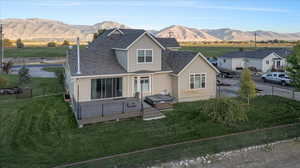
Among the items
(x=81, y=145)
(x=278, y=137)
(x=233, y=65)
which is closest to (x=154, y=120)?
(x=81, y=145)

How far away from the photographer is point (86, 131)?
46.2 ft

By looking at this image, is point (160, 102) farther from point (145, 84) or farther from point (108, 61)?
point (108, 61)

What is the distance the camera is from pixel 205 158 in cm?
Result: 1058

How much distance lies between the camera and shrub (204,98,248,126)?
1569cm

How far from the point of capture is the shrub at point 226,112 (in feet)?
51.5

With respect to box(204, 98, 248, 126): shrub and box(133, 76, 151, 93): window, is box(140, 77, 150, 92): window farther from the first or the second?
box(204, 98, 248, 126): shrub

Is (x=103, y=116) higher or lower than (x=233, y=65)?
lower

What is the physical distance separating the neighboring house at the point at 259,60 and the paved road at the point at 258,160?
34429 mm

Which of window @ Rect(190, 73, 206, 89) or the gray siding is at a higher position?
the gray siding

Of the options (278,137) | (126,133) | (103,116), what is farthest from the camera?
(103,116)

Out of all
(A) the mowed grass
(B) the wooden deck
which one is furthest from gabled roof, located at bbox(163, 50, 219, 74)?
(B) the wooden deck

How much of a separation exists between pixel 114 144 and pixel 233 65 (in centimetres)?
3893

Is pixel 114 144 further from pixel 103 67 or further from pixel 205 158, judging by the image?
pixel 103 67

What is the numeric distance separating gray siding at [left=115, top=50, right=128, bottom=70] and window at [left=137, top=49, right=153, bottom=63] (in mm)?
1102
